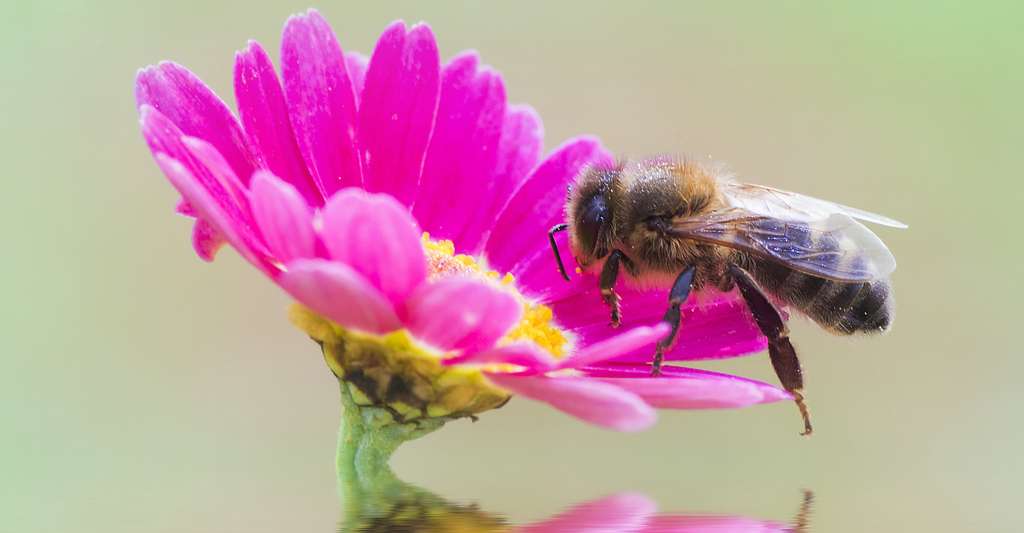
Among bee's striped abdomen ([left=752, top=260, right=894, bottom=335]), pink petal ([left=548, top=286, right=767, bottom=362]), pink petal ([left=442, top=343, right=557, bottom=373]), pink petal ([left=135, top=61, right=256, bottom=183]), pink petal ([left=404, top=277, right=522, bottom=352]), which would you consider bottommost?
pink petal ([left=548, top=286, right=767, bottom=362])

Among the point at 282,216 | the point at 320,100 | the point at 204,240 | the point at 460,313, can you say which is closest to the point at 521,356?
the point at 460,313

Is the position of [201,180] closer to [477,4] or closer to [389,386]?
[389,386]

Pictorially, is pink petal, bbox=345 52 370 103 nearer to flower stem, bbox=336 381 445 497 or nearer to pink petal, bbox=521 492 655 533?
flower stem, bbox=336 381 445 497

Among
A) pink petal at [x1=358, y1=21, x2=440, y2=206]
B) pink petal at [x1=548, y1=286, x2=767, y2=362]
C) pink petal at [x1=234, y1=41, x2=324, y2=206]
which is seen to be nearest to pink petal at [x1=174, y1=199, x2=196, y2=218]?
pink petal at [x1=234, y1=41, x2=324, y2=206]

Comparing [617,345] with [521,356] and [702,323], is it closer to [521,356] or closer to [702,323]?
[521,356]

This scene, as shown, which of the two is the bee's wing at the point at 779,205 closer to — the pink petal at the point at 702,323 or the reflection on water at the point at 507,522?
the pink petal at the point at 702,323

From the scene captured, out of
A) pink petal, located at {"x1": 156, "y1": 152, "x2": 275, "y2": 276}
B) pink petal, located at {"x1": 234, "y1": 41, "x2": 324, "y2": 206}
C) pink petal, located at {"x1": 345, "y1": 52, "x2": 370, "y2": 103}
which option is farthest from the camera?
pink petal, located at {"x1": 345, "y1": 52, "x2": 370, "y2": 103}
